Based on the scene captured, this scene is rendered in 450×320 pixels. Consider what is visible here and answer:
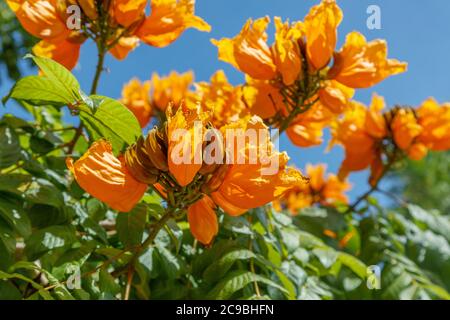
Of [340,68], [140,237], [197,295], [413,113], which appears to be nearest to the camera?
[140,237]

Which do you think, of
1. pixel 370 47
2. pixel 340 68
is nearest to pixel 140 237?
pixel 340 68

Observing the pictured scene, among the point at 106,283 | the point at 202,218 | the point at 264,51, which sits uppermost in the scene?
the point at 264,51

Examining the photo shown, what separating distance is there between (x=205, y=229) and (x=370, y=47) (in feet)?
2.83

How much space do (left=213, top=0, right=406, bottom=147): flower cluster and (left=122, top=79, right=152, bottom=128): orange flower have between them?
2.83 ft

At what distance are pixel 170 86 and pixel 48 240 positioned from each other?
1714 mm

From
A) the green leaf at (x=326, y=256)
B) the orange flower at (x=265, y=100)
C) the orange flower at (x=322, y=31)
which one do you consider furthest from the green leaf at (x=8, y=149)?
the green leaf at (x=326, y=256)

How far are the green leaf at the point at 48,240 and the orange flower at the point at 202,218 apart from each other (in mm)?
325

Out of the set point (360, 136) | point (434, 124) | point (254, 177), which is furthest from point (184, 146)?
point (434, 124)

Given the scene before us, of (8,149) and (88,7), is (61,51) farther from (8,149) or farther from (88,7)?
(8,149)

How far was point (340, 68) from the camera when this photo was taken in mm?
1970

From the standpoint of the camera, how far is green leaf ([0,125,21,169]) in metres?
1.77

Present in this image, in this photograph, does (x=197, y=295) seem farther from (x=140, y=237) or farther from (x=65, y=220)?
(x=65, y=220)

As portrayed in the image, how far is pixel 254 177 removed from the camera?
1.34 meters

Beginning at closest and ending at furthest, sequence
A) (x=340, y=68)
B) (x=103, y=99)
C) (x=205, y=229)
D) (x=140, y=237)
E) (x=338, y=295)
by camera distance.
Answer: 1. (x=103, y=99)
2. (x=205, y=229)
3. (x=140, y=237)
4. (x=340, y=68)
5. (x=338, y=295)
